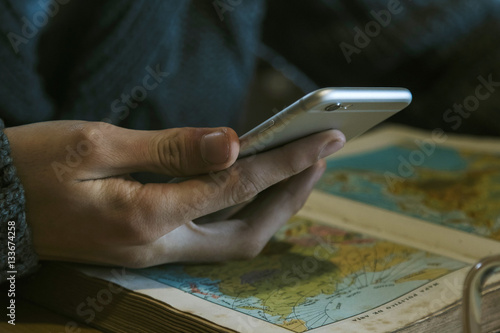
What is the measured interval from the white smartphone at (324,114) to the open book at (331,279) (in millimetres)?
134

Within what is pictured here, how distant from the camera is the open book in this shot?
479 mm

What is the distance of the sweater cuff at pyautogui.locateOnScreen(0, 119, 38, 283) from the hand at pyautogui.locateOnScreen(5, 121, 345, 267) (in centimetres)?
1

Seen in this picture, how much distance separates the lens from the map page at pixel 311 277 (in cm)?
49

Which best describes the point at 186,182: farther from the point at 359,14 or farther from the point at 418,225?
the point at 359,14

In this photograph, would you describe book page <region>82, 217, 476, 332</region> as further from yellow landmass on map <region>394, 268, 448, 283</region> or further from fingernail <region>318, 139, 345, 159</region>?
fingernail <region>318, 139, 345, 159</region>

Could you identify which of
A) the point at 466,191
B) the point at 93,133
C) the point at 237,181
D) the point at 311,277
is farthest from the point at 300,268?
the point at 466,191

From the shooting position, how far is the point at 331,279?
1.83 ft

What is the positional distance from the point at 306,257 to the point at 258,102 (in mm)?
920

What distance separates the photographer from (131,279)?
1.78ft

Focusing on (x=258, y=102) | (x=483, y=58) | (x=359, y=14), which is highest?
(x=359, y=14)

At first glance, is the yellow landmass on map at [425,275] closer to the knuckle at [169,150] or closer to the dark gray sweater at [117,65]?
the knuckle at [169,150]

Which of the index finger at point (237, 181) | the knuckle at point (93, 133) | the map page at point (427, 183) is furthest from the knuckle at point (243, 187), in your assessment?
the map page at point (427, 183)

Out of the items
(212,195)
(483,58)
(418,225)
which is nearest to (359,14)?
(483,58)

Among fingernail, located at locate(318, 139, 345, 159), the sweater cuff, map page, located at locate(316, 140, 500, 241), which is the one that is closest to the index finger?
fingernail, located at locate(318, 139, 345, 159)
